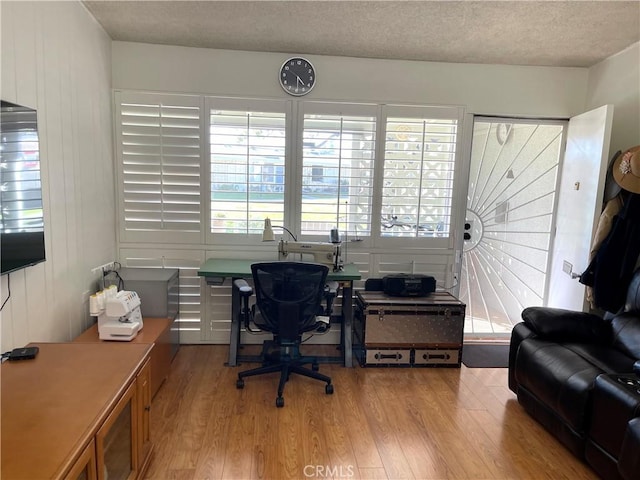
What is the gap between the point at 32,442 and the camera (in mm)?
1078

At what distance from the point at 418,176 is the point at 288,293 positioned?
1.62 meters

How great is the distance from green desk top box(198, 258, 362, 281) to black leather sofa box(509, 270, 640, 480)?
121 centimetres

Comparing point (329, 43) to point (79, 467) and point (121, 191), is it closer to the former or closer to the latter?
point (121, 191)

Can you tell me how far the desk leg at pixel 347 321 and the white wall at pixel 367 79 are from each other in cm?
160

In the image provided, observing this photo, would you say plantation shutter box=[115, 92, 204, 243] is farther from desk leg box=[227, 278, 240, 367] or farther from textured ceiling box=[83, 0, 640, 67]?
desk leg box=[227, 278, 240, 367]

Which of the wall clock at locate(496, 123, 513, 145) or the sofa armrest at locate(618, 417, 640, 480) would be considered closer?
the sofa armrest at locate(618, 417, 640, 480)

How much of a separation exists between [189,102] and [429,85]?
2014mm

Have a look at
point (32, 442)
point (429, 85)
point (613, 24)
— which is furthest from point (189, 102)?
point (613, 24)

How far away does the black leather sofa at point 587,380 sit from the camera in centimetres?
163

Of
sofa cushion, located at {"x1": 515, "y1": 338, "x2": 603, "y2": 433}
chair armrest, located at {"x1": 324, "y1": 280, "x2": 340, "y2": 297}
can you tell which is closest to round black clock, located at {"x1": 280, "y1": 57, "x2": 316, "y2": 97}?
chair armrest, located at {"x1": 324, "y1": 280, "x2": 340, "y2": 297}

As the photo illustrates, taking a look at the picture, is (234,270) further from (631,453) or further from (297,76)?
(631,453)

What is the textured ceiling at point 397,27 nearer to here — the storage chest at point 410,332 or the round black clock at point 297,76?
the round black clock at point 297,76

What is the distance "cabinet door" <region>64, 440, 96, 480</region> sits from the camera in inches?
41.7

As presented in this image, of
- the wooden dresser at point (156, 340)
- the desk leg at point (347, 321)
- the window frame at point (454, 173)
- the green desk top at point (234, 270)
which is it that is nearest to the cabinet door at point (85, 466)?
the wooden dresser at point (156, 340)
